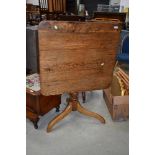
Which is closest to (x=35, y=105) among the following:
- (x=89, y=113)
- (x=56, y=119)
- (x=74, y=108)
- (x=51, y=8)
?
(x=56, y=119)

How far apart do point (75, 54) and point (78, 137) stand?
0.66 metres

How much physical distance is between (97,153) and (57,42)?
841mm

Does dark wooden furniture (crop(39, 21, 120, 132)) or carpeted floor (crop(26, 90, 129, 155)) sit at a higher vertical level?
dark wooden furniture (crop(39, 21, 120, 132))

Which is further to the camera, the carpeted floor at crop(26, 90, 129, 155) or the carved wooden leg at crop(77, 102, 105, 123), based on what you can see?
the carved wooden leg at crop(77, 102, 105, 123)

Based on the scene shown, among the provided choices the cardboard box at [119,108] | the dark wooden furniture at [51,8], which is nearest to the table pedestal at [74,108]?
the cardboard box at [119,108]

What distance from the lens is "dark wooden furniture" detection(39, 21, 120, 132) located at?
5.52ft

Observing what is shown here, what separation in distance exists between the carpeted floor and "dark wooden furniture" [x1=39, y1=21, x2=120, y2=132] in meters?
0.13

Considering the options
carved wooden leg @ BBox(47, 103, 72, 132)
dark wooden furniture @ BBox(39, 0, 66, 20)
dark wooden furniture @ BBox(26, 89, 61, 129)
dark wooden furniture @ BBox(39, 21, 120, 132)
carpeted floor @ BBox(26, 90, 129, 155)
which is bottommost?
carpeted floor @ BBox(26, 90, 129, 155)

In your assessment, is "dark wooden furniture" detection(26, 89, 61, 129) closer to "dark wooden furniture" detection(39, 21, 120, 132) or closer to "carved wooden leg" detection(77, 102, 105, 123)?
"dark wooden furniture" detection(39, 21, 120, 132)

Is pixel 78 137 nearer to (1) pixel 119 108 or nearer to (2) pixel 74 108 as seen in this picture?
(2) pixel 74 108

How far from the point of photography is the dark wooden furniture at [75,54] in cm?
168

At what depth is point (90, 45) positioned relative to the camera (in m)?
1.79

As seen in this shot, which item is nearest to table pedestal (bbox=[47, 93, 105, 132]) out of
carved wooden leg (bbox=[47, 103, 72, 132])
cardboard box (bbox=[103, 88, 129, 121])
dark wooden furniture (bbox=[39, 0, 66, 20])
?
carved wooden leg (bbox=[47, 103, 72, 132])
